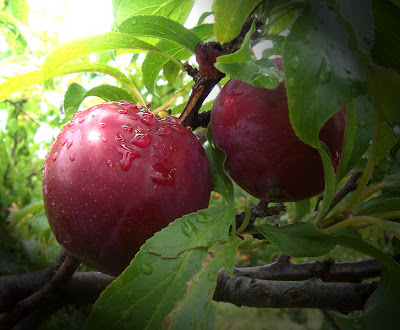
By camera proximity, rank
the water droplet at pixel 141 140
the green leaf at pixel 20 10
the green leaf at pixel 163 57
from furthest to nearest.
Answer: the green leaf at pixel 20 10 → the green leaf at pixel 163 57 → the water droplet at pixel 141 140

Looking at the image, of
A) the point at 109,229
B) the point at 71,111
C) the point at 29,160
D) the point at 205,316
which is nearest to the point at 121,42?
the point at 71,111

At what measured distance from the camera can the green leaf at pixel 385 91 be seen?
0.34 meters

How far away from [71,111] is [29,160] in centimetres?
144

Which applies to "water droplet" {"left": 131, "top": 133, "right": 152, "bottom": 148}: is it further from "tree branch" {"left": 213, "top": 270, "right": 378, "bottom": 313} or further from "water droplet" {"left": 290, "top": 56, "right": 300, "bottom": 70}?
"tree branch" {"left": 213, "top": 270, "right": 378, "bottom": 313}

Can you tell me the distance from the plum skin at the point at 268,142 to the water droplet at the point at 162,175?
93mm

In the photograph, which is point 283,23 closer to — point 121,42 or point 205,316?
point 121,42

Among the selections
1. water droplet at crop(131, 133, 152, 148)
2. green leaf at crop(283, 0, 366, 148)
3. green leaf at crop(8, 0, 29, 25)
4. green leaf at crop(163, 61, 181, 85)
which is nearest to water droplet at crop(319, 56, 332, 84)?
green leaf at crop(283, 0, 366, 148)

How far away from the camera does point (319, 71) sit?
34 centimetres

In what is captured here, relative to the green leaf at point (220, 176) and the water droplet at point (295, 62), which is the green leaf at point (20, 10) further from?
the water droplet at point (295, 62)

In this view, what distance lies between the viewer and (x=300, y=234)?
1.48 feet

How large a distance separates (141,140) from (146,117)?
0.16ft

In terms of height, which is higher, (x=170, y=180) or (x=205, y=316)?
(x=170, y=180)

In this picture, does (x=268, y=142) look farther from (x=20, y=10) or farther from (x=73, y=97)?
(x=20, y=10)

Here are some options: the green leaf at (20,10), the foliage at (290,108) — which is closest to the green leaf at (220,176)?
the foliage at (290,108)
